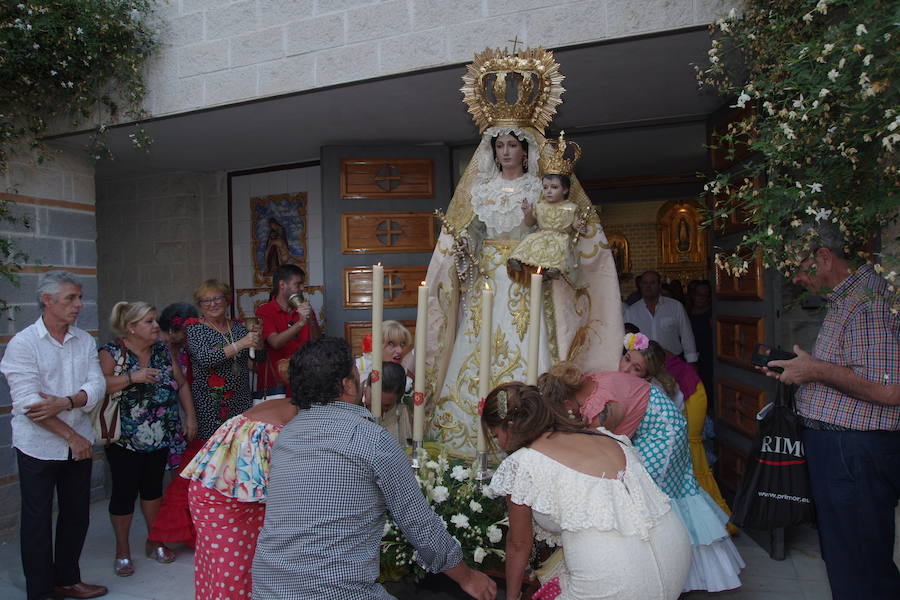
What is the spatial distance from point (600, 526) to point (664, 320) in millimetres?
4152

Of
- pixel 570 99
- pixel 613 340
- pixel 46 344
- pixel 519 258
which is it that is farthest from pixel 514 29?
pixel 46 344

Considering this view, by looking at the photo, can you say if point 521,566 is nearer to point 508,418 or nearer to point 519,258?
point 508,418

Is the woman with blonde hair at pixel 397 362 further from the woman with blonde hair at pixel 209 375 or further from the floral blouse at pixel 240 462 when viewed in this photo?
the woman with blonde hair at pixel 209 375

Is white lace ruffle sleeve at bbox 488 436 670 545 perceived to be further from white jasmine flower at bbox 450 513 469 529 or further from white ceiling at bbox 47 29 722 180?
white ceiling at bbox 47 29 722 180

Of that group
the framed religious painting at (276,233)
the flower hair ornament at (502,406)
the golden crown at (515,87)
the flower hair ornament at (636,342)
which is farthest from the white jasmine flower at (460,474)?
the framed religious painting at (276,233)

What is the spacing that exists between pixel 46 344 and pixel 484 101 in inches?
98.2

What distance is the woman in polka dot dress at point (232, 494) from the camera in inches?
102

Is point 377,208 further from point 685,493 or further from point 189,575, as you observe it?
point 685,493

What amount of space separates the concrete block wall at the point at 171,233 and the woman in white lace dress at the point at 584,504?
5675 mm

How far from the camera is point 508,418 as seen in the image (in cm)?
229

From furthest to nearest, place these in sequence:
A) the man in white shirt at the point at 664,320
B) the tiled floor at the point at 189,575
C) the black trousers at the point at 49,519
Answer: the man in white shirt at the point at 664,320 < the tiled floor at the point at 189,575 < the black trousers at the point at 49,519

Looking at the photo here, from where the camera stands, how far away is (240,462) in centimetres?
260

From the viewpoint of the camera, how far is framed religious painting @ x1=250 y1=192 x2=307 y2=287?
693cm

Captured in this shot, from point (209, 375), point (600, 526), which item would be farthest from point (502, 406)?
point (209, 375)
